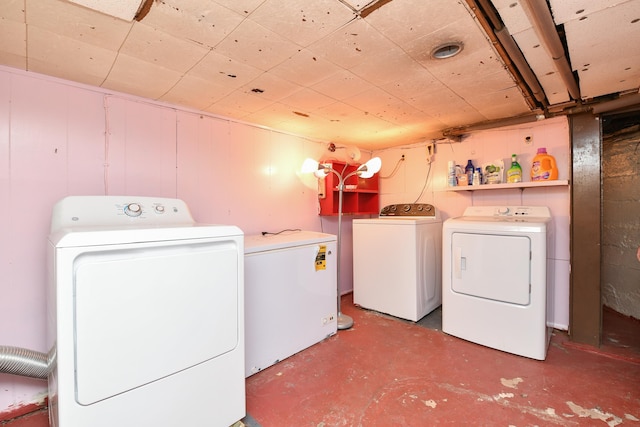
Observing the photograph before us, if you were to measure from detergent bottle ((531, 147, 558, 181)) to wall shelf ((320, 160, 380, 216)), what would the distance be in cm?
162

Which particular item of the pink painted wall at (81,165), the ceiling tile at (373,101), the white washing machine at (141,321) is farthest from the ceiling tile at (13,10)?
the ceiling tile at (373,101)

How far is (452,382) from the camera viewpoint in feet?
5.92

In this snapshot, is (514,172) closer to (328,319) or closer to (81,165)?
(328,319)

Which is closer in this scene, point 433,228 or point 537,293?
point 537,293

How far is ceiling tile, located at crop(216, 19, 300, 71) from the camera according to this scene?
4.23 ft

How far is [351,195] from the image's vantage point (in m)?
3.37

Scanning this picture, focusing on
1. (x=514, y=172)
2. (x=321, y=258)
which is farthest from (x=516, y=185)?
(x=321, y=258)

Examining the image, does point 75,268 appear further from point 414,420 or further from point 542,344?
point 542,344

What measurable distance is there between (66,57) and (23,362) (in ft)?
5.02

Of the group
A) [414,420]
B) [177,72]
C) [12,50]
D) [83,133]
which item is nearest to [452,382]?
[414,420]

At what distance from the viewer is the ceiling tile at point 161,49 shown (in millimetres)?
1300

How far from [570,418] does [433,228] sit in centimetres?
175

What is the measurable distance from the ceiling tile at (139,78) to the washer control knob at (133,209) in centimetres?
77

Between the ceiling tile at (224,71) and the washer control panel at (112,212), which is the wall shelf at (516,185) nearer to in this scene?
the ceiling tile at (224,71)
